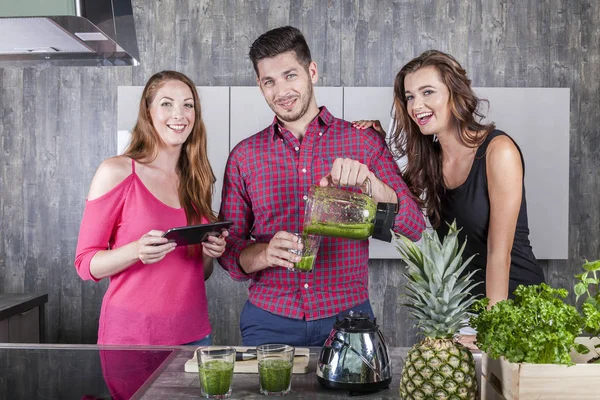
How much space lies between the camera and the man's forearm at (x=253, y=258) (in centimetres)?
193

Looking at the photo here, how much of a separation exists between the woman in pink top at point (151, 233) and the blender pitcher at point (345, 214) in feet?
1.49

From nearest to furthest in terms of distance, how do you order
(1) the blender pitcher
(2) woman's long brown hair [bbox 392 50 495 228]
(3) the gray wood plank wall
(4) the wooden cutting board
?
1. (4) the wooden cutting board
2. (1) the blender pitcher
3. (2) woman's long brown hair [bbox 392 50 495 228]
4. (3) the gray wood plank wall

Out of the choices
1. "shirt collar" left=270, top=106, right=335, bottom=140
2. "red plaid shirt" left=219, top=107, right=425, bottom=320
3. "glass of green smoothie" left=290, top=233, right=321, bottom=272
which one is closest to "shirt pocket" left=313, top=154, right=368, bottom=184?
"red plaid shirt" left=219, top=107, right=425, bottom=320

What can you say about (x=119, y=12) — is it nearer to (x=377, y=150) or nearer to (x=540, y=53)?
(x=377, y=150)

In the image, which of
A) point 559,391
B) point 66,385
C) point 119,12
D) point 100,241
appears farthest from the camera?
point 100,241

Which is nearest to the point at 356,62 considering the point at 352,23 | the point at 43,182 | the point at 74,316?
the point at 352,23

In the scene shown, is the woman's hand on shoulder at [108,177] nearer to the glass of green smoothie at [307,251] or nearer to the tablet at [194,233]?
the tablet at [194,233]

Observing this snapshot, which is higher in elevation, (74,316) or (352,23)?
(352,23)

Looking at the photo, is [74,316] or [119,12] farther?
[74,316]

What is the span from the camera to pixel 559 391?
3.57 ft

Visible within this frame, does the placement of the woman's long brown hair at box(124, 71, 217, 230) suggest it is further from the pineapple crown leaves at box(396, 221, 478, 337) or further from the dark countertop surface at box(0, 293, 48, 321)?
the dark countertop surface at box(0, 293, 48, 321)

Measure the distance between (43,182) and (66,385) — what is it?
100 inches

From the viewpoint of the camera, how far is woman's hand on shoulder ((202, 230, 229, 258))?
1965 millimetres

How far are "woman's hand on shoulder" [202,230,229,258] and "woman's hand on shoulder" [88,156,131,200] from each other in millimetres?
367
